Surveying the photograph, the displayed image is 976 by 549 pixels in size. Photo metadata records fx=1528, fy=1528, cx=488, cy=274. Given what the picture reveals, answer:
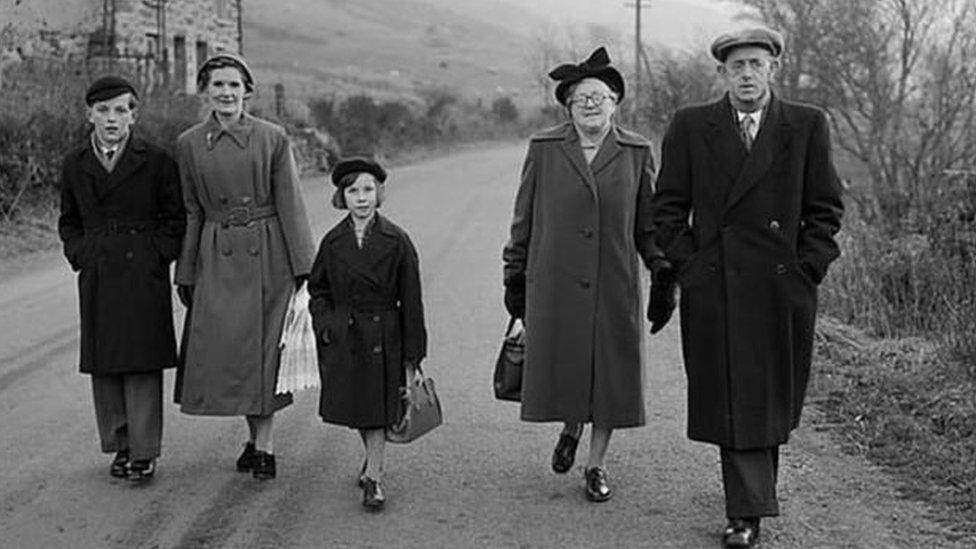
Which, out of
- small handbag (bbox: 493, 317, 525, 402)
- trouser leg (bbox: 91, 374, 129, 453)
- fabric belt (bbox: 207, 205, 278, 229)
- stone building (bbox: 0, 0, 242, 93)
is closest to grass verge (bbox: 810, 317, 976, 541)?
small handbag (bbox: 493, 317, 525, 402)

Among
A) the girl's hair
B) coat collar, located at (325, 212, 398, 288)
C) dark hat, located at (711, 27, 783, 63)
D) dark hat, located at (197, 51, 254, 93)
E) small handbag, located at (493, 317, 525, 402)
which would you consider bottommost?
small handbag, located at (493, 317, 525, 402)

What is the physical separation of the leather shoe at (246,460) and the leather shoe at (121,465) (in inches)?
20.4

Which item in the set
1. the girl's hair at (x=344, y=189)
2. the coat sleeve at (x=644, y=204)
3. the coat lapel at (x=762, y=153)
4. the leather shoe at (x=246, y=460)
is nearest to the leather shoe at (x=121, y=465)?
the leather shoe at (x=246, y=460)

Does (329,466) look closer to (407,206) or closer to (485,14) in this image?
(407,206)

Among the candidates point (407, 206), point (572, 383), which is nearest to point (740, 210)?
point (572, 383)

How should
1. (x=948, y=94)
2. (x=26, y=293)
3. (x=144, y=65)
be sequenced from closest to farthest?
(x=26, y=293)
(x=948, y=94)
(x=144, y=65)

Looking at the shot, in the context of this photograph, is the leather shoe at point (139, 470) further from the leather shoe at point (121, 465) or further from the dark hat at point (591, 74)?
the dark hat at point (591, 74)

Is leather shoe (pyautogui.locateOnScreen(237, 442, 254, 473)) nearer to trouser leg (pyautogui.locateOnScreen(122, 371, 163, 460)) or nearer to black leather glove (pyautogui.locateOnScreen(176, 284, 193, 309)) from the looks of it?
trouser leg (pyautogui.locateOnScreen(122, 371, 163, 460))

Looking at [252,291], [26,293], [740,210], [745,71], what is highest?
[745,71]

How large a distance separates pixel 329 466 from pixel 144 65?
3018cm

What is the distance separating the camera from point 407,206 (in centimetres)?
2356

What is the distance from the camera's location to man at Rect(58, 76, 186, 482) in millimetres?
6891

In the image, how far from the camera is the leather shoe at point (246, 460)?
7.19m

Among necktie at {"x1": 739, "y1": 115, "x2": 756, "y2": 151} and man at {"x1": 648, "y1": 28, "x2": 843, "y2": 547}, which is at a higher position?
necktie at {"x1": 739, "y1": 115, "x2": 756, "y2": 151}
